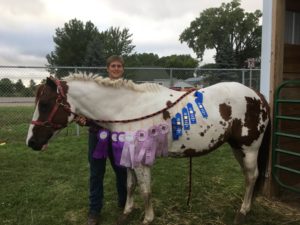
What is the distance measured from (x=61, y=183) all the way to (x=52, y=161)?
1.41m

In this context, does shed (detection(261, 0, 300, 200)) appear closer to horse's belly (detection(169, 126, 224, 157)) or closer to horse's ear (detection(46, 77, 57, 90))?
horse's belly (detection(169, 126, 224, 157))

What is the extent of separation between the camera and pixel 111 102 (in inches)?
129

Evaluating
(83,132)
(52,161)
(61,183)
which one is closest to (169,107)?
(61,183)

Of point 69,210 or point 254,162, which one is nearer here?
point 254,162

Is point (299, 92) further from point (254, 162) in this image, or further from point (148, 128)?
point (148, 128)

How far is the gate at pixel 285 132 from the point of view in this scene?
13.0 feet

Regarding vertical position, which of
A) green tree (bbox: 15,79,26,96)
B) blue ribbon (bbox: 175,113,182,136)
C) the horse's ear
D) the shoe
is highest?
green tree (bbox: 15,79,26,96)

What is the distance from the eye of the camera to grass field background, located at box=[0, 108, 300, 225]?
3.79 metres

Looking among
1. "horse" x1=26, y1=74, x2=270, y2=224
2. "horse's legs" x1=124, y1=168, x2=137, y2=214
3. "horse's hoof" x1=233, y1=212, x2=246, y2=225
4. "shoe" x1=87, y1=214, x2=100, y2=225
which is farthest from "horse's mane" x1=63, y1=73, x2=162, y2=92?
"horse's hoof" x1=233, y1=212, x2=246, y2=225

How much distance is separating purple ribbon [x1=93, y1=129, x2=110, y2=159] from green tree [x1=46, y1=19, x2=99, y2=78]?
135ft

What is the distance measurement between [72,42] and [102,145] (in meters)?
43.2

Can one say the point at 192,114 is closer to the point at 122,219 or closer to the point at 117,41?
the point at 122,219

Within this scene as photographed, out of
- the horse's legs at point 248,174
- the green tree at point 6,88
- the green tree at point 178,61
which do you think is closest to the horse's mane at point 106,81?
the horse's legs at point 248,174

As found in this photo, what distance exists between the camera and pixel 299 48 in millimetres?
4414
